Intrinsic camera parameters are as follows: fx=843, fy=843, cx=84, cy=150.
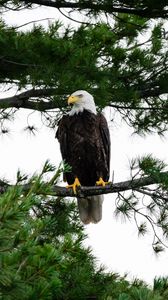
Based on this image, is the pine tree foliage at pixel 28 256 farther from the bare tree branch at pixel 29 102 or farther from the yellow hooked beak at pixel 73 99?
the bare tree branch at pixel 29 102

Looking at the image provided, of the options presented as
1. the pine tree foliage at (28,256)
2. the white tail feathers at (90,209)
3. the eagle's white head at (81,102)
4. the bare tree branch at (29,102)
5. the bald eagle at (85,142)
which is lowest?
the pine tree foliage at (28,256)

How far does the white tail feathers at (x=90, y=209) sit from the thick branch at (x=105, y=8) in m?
1.29

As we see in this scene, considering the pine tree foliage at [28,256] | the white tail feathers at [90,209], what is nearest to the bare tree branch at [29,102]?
the white tail feathers at [90,209]

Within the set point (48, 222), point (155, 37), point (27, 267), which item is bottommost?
point (27, 267)

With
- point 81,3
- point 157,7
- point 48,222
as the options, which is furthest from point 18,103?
point 48,222

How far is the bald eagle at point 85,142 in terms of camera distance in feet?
17.5

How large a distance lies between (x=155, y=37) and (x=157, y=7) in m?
1.35

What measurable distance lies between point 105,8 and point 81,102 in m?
0.64

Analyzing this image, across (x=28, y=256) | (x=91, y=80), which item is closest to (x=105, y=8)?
(x=91, y=80)

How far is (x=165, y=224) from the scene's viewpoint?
4.48m

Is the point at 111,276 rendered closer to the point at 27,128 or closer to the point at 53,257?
the point at 27,128

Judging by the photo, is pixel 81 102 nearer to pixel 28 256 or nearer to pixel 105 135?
pixel 105 135

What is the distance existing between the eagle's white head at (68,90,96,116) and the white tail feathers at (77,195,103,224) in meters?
0.60

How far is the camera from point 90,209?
564cm
